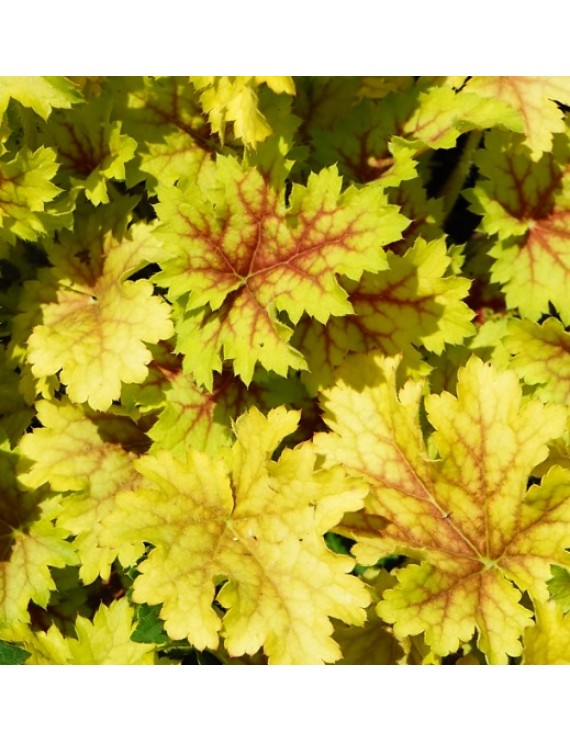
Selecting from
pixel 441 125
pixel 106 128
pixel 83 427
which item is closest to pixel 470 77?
pixel 441 125

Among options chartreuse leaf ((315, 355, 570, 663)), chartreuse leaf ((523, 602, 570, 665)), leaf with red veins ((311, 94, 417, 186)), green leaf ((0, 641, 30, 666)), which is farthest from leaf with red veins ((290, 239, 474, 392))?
green leaf ((0, 641, 30, 666))

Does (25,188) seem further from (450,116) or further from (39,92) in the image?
(450,116)

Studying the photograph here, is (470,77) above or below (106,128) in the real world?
above

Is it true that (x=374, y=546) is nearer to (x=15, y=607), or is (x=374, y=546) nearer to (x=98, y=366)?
(x=98, y=366)

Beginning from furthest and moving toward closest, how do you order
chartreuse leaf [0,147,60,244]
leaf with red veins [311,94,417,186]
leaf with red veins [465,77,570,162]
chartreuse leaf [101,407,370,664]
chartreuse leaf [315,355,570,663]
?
1. leaf with red veins [311,94,417,186]
2. leaf with red veins [465,77,570,162]
3. chartreuse leaf [0,147,60,244]
4. chartreuse leaf [315,355,570,663]
5. chartreuse leaf [101,407,370,664]

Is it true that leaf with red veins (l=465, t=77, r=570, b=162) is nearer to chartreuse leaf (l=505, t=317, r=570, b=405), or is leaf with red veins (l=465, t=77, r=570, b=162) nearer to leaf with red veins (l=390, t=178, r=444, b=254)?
leaf with red veins (l=390, t=178, r=444, b=254)

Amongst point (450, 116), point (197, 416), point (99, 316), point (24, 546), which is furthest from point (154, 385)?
point (450, 116)

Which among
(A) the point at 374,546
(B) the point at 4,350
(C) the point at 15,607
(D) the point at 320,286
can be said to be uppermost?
(D) the point at 320,286

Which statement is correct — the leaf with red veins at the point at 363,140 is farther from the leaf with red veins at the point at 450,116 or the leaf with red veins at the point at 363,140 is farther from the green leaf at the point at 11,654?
the green leaf at the point at 11,654
